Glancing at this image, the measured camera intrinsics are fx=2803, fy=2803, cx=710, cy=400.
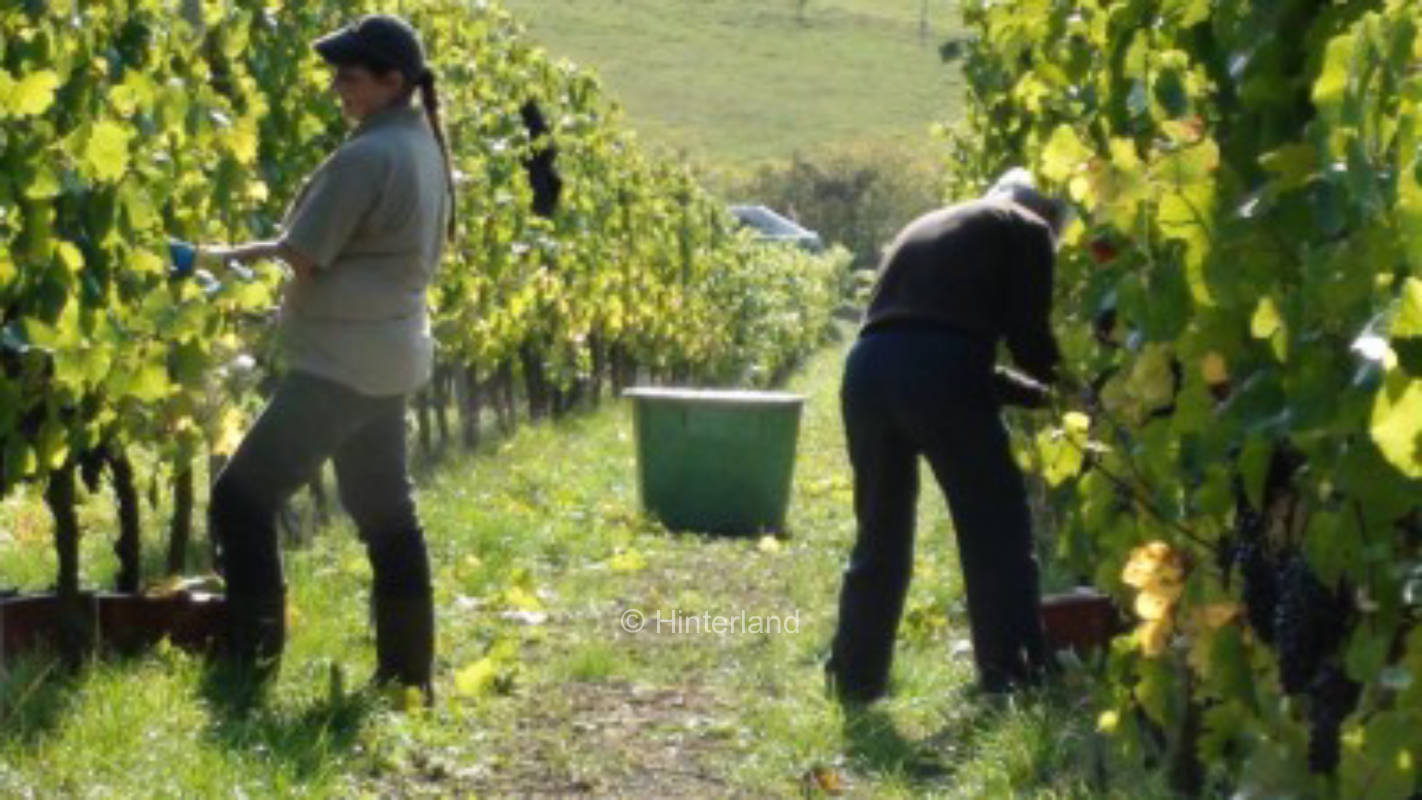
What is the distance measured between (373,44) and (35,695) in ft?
5.97

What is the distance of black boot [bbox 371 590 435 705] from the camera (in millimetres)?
7496

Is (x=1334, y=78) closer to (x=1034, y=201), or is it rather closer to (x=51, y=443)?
(x=51, y=443)

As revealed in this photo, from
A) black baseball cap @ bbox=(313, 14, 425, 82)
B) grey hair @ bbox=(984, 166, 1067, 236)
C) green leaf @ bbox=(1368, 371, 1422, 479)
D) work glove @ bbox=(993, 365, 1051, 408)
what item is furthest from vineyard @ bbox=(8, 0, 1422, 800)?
black baseball cap @ bbox=(313, 14, 425, 82)

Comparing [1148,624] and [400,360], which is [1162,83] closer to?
[1148,624]

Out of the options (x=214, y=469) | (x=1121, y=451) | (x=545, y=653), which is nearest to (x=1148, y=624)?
(x=1121, y=451)

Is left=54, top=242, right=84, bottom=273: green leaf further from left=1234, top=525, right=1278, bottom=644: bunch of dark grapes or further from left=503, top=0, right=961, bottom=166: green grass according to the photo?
left=503, top=0, right=961, bottom=166: green grass

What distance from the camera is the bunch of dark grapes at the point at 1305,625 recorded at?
359cm

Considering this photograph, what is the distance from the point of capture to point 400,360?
7246 mm

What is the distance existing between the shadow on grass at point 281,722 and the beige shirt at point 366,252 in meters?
0.82

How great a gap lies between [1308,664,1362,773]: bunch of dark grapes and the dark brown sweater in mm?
3831

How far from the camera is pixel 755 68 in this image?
406 ft

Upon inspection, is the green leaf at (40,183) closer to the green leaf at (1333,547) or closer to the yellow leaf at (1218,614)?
the yellow leaf at (1218,614)

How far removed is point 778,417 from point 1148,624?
9057 mm

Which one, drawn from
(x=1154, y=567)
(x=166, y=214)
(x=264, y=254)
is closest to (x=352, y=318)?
(x=264, y=254)
